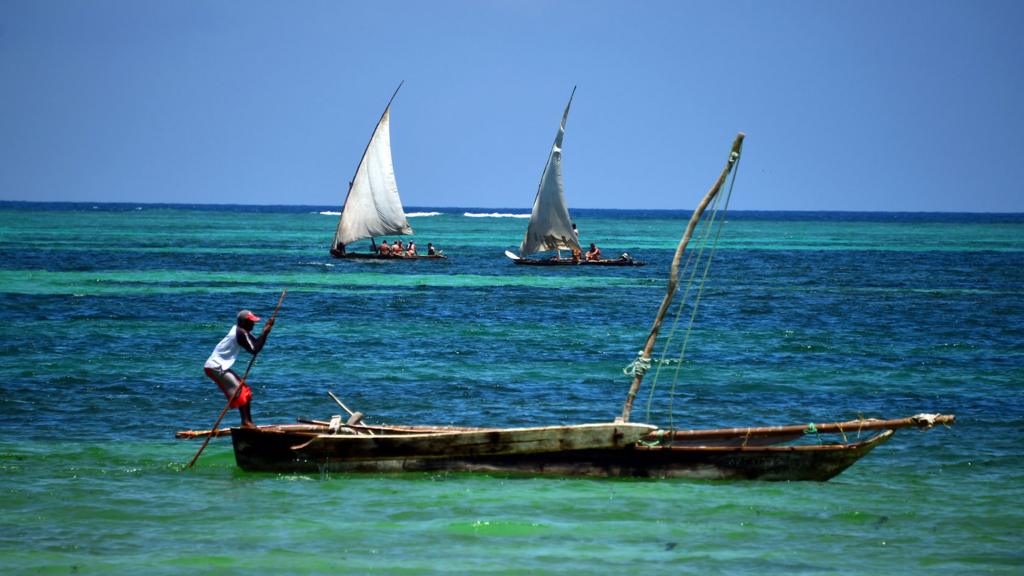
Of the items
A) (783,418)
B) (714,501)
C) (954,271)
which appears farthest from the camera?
(954,271)

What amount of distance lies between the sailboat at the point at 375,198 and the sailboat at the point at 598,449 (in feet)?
164

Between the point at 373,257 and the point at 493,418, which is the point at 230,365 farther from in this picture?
the point at 373,257

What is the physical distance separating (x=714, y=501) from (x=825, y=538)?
1693 mm

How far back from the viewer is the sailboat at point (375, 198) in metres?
66.3

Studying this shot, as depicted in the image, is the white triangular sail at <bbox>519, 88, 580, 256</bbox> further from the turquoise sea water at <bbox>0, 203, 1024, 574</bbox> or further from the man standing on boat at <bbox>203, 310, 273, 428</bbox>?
the man standing on boat at <bbox>203, 310, 273, 428</bbox>

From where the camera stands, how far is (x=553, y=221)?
62.0m

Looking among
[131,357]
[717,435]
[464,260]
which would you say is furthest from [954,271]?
[717,435]

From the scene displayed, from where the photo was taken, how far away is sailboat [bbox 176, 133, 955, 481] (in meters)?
15.3

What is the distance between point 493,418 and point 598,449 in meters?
5.65

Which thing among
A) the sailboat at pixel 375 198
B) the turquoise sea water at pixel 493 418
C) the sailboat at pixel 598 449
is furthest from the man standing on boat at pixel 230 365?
the sailboat at pixel 375 198

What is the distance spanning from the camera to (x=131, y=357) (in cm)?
2806

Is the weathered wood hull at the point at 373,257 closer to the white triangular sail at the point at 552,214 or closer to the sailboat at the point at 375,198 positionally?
the sailboat at the point at 375,198

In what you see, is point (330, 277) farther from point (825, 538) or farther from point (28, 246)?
point (825, 538)

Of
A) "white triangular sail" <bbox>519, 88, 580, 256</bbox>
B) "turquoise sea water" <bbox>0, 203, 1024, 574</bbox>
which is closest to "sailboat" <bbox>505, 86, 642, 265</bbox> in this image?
"white triangular sail" <bbox>519, 88, 580, 256</bbox>
